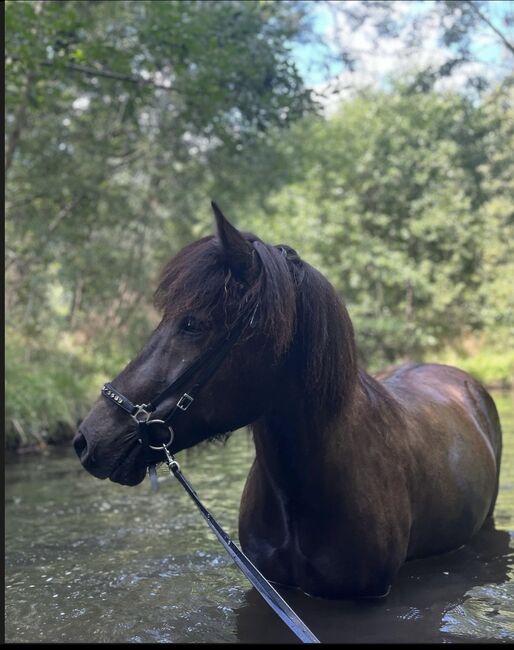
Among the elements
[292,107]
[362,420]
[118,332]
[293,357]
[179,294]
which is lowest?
[118,332]

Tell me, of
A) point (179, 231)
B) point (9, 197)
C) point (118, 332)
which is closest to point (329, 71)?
point (9, 197)

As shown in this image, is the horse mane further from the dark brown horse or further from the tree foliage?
the tree foliage

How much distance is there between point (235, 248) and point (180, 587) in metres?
1.97

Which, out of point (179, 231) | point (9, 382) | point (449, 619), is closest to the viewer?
point (449, 619)

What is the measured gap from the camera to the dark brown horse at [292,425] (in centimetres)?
247

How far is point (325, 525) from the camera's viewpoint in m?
2.83

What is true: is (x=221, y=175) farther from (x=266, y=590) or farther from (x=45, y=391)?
(x=266, y=590)

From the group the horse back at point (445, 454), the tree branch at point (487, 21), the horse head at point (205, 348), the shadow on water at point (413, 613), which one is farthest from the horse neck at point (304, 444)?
the tree branch at point (487, 21)

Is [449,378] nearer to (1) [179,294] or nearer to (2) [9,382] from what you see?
(1) [179,294]

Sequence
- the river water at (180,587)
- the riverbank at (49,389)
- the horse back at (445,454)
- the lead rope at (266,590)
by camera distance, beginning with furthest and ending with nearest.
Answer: the riverbank at (49,389) → the horse back at (445,454) → the river water at (180,587) → the lead rope at (266,590)

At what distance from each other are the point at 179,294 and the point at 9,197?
1104cm

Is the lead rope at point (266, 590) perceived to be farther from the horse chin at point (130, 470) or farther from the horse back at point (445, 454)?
the horse back at point (445, 454)

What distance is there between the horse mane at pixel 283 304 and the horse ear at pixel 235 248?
1.2 inches

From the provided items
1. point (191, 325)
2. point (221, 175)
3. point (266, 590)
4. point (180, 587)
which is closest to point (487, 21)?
point (191, 325)
